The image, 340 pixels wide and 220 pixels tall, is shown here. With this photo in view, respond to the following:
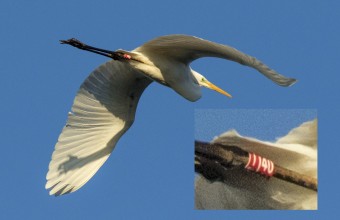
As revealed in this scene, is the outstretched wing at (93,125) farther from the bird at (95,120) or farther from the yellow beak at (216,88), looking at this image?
the yellow beak at (216,88)

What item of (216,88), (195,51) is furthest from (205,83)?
(195,51)

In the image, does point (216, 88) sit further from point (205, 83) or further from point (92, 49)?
point (92, 49)

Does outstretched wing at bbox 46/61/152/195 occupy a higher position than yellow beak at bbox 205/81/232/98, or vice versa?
yellow beak at bbox 205/81/232/98

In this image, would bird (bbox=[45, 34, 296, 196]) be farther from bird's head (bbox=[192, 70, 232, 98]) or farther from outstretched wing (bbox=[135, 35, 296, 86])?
outstretched wing (bbox=[135, 35, 296, 86])

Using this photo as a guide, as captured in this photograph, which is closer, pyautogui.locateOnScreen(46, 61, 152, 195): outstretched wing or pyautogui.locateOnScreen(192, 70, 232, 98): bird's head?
pyautogui.locateOnScreen(192, 70, 232, 98): bird's head

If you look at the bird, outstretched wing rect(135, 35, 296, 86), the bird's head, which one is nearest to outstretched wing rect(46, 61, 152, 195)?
the bird
